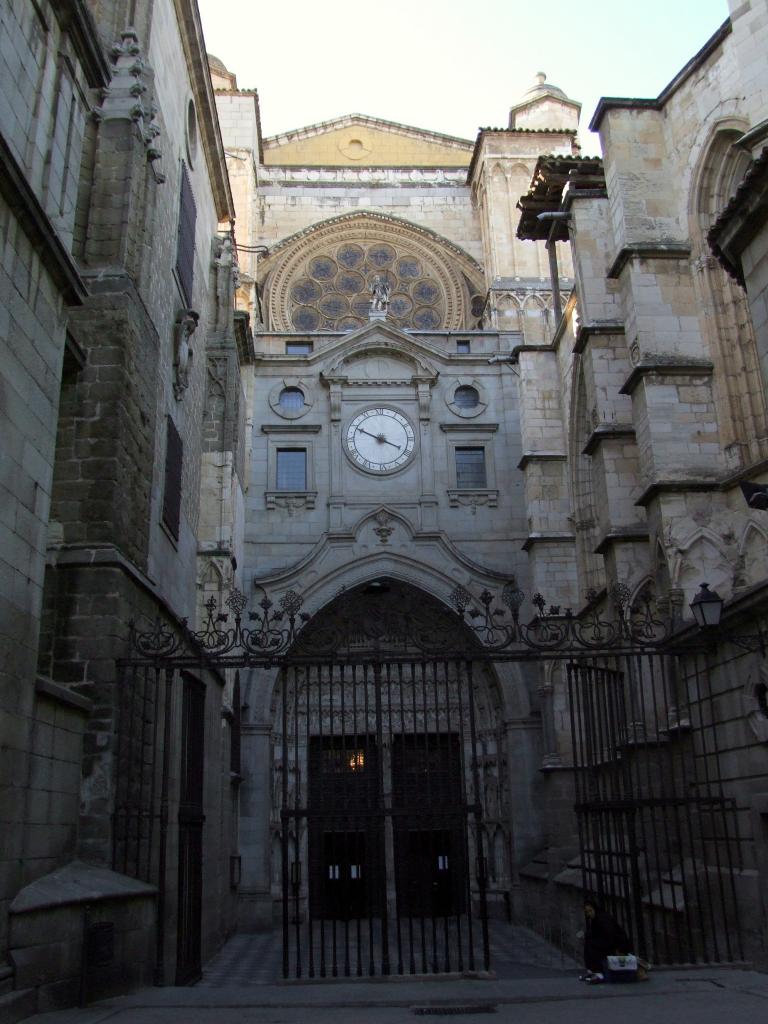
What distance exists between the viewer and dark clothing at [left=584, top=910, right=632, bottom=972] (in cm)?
1012

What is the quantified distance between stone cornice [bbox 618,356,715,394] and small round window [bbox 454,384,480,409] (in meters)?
10.1

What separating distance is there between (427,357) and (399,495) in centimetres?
368

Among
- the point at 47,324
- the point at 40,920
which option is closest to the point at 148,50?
the point at 47,324

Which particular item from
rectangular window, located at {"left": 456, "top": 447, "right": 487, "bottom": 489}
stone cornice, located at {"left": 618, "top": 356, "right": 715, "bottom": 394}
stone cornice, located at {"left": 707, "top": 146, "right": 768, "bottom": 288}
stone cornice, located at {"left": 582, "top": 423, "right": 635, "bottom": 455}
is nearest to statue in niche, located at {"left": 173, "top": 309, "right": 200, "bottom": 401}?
stone cornice, located at {"left": 618, "top": 356, "right": 715, "bottom": 394}

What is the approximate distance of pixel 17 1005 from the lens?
747 centimetres

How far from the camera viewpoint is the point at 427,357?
82.3 ft

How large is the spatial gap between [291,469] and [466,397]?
185 inches

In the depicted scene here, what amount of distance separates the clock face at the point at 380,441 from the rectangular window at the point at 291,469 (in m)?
1.17

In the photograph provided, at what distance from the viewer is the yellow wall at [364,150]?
33.5 meters

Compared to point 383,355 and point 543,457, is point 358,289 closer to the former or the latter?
point 383,355

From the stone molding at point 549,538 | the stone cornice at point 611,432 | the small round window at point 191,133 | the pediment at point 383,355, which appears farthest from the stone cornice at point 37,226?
the pediment at point 383,355

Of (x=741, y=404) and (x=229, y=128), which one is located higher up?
(x=229, y=128)

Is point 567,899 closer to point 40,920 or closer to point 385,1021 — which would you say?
point 385,1021

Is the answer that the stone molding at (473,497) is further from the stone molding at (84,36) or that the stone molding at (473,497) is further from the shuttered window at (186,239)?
the stone molding at (84,36)
